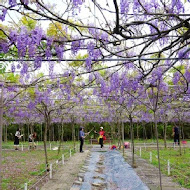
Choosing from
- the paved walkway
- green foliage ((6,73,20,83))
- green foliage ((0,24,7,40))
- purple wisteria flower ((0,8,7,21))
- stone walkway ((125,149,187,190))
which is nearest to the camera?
purple wisteria flower ((0,8,7,21))

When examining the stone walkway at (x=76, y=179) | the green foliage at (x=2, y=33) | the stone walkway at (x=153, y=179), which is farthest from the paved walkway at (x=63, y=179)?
the green foliage at (x=2, y=33)

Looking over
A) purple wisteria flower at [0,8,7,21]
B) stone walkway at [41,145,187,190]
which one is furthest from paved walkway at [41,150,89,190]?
purple wisteria flower at [0,8,7,21]

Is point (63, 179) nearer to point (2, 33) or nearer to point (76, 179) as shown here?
point (76, 179)

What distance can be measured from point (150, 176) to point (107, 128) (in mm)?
21453

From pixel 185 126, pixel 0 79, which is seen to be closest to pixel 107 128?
pixel 185 126

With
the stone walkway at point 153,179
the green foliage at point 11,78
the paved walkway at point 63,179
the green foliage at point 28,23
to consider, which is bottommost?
the stone walkway at point 153,179

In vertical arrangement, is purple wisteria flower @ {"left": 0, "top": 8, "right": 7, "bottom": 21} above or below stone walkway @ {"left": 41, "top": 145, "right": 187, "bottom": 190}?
above

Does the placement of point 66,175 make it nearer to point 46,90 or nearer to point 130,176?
point 130,176

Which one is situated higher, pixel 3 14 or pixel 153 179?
pixel 3 14

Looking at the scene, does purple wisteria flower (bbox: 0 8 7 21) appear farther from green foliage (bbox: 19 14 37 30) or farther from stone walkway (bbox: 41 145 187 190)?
stone walkway (bbox: 41 145 187 190)

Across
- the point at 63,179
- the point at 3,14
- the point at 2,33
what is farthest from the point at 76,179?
Result: the point at 3,14

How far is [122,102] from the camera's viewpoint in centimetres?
1020

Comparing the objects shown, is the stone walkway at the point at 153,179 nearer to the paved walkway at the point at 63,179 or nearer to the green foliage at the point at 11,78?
the paved walkway at the point at 63,179

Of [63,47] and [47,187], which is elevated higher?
[63,47]
